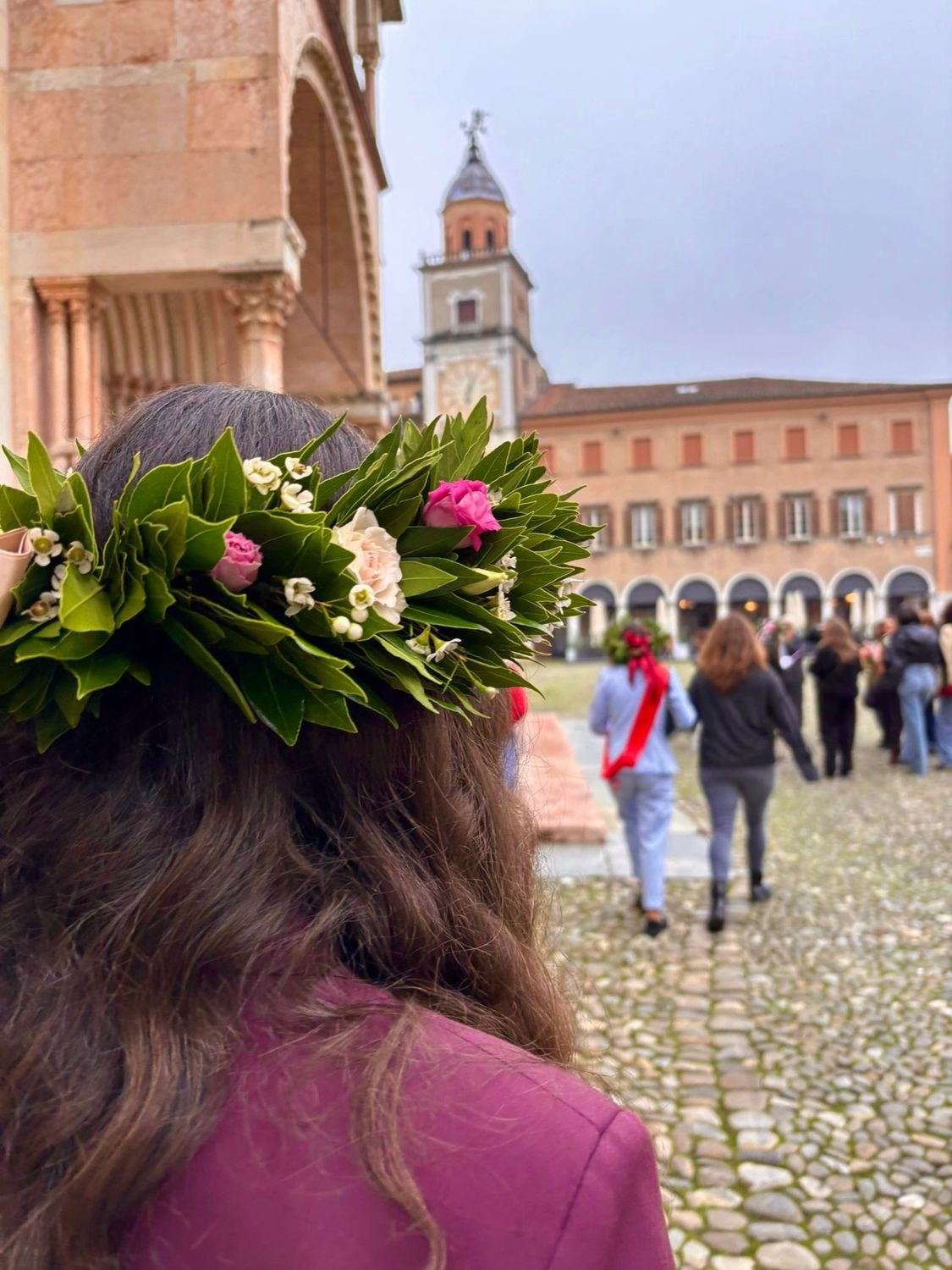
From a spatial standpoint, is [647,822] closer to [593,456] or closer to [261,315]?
[261,315]

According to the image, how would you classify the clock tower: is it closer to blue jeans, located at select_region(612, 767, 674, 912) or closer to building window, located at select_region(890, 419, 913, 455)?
building window, located at select_region(890, 419, 913, 455)

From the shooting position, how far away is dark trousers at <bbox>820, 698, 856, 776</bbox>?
1115 centimetres

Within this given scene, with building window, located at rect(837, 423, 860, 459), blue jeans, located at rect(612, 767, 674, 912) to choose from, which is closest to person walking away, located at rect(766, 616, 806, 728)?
blue jeans, located at rect(612, 767, 674, 912)

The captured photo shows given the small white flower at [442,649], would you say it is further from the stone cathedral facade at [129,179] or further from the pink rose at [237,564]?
the stone cathedral facade at [129,179]

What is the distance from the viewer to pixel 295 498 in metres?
1.04

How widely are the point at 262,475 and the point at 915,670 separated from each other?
10984mm

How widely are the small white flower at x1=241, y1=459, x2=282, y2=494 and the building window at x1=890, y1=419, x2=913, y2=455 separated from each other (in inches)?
2153

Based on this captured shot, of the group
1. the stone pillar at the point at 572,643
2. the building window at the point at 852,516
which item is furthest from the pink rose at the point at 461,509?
the building window at the point at 852,516

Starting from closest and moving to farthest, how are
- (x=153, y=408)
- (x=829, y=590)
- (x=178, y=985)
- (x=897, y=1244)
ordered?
1. (x=178, y=985)
2. (x=153, y=408)
3. (x=897, y=1244)
4. (x=829, y=590)

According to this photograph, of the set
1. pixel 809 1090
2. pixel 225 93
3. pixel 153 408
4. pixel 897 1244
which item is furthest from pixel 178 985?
pixel 225 93

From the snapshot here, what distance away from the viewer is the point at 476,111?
208ft

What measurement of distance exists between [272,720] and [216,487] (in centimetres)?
24

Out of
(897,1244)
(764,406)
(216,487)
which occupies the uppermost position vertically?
(764,406)

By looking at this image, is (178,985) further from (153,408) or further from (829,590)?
(829,590)
